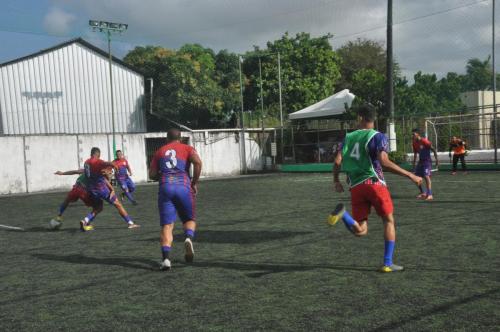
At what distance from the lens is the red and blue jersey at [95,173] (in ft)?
34.6

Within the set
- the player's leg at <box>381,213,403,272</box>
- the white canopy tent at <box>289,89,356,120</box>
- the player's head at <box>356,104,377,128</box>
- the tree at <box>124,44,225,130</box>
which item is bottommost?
the player's leg at <box>381,213,403,272</box>

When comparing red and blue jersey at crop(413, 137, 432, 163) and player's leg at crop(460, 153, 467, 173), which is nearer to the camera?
red and blue jersey at crop(413, 137, 432, 163)

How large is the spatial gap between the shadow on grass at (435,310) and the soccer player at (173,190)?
126 inches

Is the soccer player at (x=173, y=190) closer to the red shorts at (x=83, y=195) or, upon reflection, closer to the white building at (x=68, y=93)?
the red shorts at (x=83, y=195)

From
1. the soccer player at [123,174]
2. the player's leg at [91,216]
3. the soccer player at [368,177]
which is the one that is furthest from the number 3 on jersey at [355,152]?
the soccer player at [123,174]

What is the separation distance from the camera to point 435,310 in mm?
4562

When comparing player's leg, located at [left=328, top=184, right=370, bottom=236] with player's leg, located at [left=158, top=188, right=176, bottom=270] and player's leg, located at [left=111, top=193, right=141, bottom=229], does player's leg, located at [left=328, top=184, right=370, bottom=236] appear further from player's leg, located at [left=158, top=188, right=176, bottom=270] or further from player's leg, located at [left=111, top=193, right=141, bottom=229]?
player's leg, located at [left=111, top=193, right=141, bottom=229]

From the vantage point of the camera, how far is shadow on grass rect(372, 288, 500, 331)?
4.21 meters

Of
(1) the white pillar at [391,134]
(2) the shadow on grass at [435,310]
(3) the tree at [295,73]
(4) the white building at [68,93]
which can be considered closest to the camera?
(2) the shadow on grass at [435,310]

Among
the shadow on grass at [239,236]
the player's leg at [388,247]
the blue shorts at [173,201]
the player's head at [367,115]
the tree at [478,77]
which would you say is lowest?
the shadow on grass at [239,236]

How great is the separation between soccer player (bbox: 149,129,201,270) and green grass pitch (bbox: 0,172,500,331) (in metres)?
0.41

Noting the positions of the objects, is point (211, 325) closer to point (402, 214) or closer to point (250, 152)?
point (402, 214)

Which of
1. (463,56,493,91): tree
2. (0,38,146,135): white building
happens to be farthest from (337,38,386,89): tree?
(463,56,493,91): tree

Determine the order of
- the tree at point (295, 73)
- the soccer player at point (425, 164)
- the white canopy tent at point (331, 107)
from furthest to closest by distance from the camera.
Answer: the tree at point (295, 73) → the white canopy tent at point (331, 107) → the soccer player at point (425, 164)
